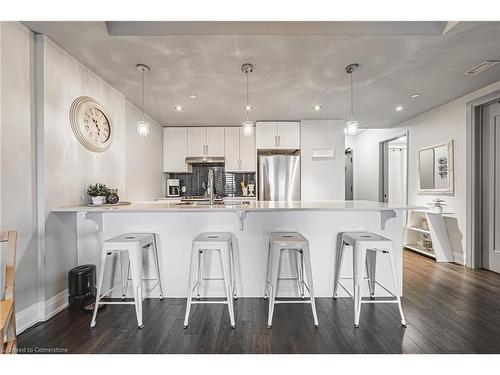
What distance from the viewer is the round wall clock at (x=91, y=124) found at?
97.5 inches

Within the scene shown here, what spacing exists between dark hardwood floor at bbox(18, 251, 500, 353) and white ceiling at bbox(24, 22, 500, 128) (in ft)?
7.39

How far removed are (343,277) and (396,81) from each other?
88.9 inches

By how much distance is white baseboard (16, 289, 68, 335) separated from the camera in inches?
75.5

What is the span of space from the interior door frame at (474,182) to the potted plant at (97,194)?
173 inches

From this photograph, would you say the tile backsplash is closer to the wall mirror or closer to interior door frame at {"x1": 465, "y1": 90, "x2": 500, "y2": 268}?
the wall mirror

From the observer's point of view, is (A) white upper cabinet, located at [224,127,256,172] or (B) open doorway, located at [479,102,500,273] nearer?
(B) open doorway, located at [479,102,500,273]

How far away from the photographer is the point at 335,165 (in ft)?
15.2

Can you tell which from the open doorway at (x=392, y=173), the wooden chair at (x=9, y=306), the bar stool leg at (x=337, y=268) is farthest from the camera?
the open doorway at (x=392, y=173)

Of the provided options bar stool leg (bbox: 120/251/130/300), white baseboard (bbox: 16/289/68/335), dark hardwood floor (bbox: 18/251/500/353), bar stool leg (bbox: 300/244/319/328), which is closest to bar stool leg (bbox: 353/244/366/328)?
dark hardwood floor (bbox: 18/251/500/353)

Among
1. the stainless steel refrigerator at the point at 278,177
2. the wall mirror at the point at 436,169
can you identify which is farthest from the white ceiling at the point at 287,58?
the stainless steel refrigerator at the point at 278,177

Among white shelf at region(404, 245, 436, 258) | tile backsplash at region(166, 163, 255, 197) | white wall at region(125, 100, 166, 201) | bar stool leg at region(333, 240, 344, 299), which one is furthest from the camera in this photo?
tile backsplash at region(166, 163, 255, 197)

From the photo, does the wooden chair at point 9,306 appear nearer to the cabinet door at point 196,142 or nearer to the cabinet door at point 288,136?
the cabinet door at point 196,142

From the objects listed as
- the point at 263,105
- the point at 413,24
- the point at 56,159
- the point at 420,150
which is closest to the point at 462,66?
the point at 413,24
